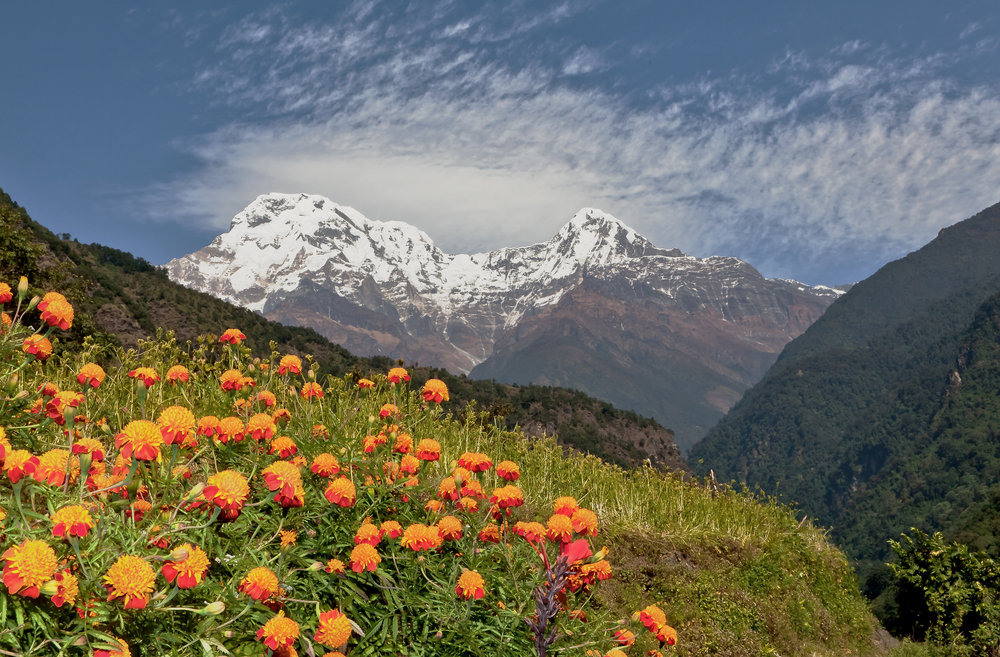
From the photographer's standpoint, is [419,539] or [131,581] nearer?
[131,581]

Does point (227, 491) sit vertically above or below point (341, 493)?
above

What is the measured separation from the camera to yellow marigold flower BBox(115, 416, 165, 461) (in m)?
2.34

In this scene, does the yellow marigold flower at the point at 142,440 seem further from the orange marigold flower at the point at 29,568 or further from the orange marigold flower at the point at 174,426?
the orange marigold flower at the point at 29,568

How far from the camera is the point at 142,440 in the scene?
2373 millimetres

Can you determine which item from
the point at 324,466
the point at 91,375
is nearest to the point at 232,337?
the point at 91,375

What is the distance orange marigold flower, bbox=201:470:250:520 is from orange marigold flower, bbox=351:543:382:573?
0.62 metres

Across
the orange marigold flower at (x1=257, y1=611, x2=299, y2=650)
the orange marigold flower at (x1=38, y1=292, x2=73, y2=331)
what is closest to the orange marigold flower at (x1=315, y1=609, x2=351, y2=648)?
the orange marigold flower at (x1=257, y1=611, x2=299, y2=650)

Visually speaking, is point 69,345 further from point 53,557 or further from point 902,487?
point 902,487

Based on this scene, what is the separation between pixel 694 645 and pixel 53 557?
552 centimetres

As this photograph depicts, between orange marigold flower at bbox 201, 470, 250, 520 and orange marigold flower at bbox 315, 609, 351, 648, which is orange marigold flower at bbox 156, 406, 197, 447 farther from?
orange marigold flower at bbox 315, 609, 351, 648

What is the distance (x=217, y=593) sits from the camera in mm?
2316

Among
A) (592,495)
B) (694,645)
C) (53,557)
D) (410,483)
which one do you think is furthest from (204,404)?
(694,645)

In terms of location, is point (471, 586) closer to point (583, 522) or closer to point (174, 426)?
point (583, 522)

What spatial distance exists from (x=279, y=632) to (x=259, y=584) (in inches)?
7.8
